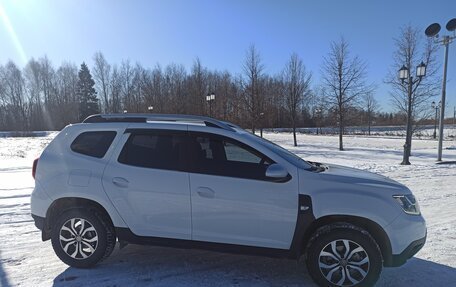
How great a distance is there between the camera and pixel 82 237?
4.14m

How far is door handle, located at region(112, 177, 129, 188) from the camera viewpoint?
3988mm

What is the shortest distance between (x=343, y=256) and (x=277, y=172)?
3.70ft

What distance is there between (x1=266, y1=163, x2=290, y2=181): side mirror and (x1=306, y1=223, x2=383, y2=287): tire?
0.67 m

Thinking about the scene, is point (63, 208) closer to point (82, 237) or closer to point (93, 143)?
point (82, 237)

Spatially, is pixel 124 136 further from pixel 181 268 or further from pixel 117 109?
pixel 117 109

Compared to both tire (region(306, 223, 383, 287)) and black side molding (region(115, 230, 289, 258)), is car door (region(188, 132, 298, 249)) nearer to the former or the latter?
black side molding (region(115, 230, 289, 258))

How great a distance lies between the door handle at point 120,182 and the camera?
3.99 metres

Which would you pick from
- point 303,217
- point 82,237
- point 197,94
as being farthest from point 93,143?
point 197,94

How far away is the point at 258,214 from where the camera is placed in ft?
12.2

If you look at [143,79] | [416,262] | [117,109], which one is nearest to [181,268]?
[416,262]

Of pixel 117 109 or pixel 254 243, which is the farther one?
pixel 117 109

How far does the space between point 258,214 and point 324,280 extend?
3.20 feet

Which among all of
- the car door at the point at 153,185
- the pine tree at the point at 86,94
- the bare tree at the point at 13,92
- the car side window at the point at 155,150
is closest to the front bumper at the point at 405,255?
the car door at the point at 153,185

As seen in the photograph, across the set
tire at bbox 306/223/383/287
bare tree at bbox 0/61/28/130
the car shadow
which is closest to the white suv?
tire at bbox 306/223/383/287
